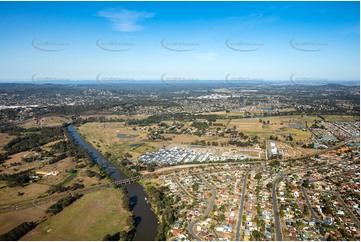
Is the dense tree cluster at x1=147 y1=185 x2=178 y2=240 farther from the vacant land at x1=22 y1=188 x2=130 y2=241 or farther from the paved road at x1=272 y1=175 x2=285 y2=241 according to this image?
the paved road at x1=272 y1=175 x2=285 y2=241

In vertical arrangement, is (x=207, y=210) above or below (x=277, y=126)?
below

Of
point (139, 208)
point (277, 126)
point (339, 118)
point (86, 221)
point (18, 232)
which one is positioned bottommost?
point (139, 208)

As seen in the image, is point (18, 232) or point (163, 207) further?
point (163, 207)

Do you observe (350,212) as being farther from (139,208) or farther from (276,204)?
(139,208)

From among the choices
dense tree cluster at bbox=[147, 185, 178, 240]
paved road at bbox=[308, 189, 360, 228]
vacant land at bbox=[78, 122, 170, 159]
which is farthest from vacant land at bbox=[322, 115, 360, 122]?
dense tree cluster at bbox=[147, 185, 178, 240]

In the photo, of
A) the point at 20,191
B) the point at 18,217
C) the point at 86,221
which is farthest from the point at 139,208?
the point at 20,191

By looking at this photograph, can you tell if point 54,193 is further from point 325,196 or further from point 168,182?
point 325,196

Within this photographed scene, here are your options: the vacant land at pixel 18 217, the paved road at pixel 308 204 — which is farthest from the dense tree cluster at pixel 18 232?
the paved road at pixel 308 204

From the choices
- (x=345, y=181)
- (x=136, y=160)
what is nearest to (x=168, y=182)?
(x=136, y=160)
